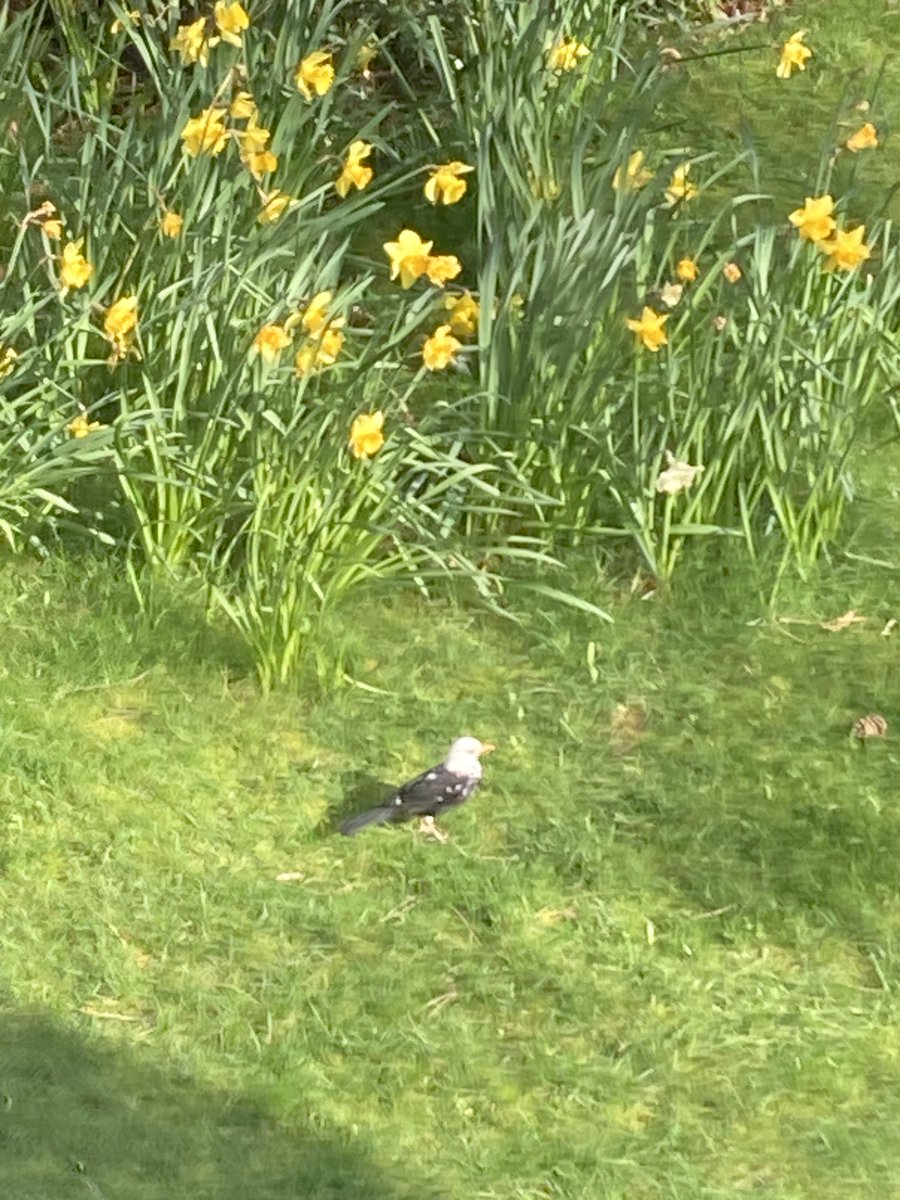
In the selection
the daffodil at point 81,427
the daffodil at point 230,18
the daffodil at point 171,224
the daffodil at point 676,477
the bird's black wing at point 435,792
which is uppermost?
the daffodil at point 230,18

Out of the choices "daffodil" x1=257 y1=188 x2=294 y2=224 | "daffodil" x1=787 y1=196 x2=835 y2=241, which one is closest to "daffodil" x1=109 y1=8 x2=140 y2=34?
"daffodil" x1=257 y1=188 x2=294 y2=224

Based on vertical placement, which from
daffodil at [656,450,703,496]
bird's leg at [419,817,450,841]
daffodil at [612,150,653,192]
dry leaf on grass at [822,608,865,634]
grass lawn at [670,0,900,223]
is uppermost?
daffodil at [612,150,653,192]

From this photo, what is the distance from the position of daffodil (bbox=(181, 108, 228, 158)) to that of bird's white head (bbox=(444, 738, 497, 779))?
1497 mm

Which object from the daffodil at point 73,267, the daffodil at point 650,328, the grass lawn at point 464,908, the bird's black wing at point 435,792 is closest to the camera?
the grass lawn at point 464,908

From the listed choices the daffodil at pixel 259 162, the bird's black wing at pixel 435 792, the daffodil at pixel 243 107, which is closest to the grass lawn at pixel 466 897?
the bird's black wing at pixel 435 792

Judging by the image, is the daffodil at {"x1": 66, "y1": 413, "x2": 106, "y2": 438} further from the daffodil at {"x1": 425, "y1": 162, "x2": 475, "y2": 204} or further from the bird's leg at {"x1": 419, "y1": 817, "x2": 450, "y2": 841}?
the bird's leg at {"x1": 419, "y1": 817, "x2": 450, "y2": 841}

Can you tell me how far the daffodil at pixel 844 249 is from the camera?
419 centimetres

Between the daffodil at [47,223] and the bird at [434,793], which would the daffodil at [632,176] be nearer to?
the daffodil at [47,223]

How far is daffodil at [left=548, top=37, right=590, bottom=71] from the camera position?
5.13 metres

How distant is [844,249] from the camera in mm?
4188

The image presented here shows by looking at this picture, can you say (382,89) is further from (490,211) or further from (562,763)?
(562,763)

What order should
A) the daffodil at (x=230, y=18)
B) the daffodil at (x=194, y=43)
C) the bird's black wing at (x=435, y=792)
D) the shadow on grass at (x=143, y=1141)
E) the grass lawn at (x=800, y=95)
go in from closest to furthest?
the shadow on grass at (x=143, y=1141)
the bird's black wing at (x=435, y=792)
the daffodil at (x=230, y=18)
the daffodil at (x=194, y=43)
the grass lawn at (x=800, y=95)

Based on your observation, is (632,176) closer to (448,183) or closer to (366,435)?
(448,183)

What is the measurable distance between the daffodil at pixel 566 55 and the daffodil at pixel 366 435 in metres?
1.60
